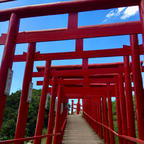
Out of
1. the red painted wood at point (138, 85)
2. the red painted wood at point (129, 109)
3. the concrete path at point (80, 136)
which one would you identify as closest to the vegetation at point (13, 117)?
the concrete path at point (80, 136)

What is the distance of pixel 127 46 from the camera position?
5039 mm

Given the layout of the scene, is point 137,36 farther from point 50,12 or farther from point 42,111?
point 42,111

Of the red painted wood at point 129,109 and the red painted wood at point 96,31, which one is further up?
the red painted wood at point 96,31

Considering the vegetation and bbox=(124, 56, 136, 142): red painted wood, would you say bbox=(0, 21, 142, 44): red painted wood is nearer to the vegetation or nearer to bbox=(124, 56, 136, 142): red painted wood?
bbox=(124, 56, 136, 142): red painted wood

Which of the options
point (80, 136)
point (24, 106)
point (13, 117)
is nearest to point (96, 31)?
point (24, 106)

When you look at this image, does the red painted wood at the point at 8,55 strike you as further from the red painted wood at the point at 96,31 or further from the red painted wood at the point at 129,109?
the red painted wood at the point at 129,109

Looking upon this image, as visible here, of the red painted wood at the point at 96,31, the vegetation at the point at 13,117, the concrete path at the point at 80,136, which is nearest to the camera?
the red painted wood at the point at 96,31

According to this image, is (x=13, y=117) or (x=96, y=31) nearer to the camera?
(x=96, y=31)

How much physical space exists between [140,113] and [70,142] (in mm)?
5579

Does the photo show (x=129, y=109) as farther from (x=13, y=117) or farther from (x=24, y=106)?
(x=13, y=117)

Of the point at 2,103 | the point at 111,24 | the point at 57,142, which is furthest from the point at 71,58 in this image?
the point at 57,142

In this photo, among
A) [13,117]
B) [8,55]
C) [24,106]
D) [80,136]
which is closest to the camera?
[8,55]

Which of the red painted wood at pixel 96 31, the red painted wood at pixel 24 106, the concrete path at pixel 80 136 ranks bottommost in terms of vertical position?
the concrete path at pixel 80 136

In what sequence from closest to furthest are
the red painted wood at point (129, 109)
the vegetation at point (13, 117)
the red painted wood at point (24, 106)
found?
the red painted wood at point (24, 106)
the red painted wood at point (129, 109)
the vegetation at point (13, 117)
